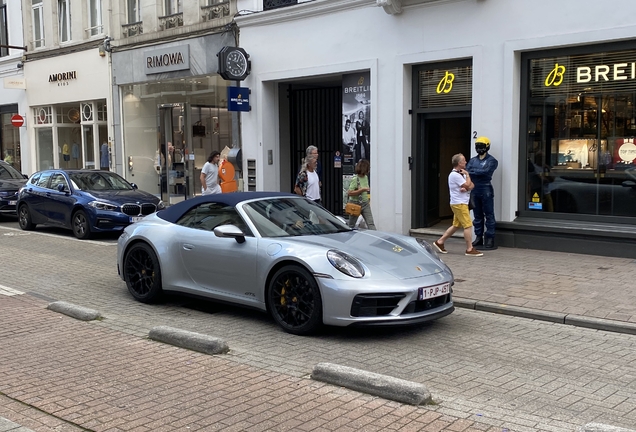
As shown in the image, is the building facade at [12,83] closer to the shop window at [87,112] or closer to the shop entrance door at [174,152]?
the shop window at [87,112]

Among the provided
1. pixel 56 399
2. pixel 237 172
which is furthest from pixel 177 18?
pixel 56 399

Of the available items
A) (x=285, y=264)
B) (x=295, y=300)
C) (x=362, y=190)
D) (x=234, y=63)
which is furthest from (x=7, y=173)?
(x=295, y=300)

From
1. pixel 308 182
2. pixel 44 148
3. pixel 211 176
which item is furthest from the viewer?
pixel 44 148

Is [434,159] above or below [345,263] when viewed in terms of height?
above

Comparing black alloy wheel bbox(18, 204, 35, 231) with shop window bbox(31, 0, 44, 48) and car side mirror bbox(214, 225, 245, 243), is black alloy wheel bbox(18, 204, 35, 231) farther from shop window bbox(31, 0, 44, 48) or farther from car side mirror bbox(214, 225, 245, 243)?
shop window bbox(31, 0, 44, 48)

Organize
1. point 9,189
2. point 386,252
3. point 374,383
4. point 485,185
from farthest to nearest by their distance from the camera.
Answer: point 9,189, point 485,185, point 386,252, point 374,383

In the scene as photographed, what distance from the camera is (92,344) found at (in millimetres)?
6395

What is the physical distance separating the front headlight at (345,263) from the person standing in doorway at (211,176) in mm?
7920

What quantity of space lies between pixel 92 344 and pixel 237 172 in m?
11.1

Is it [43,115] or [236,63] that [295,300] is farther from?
[43,115]

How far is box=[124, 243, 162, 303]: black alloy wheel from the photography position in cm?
799

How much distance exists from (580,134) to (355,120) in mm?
4927

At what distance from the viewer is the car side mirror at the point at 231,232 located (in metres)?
7.09

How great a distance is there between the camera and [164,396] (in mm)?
4949
